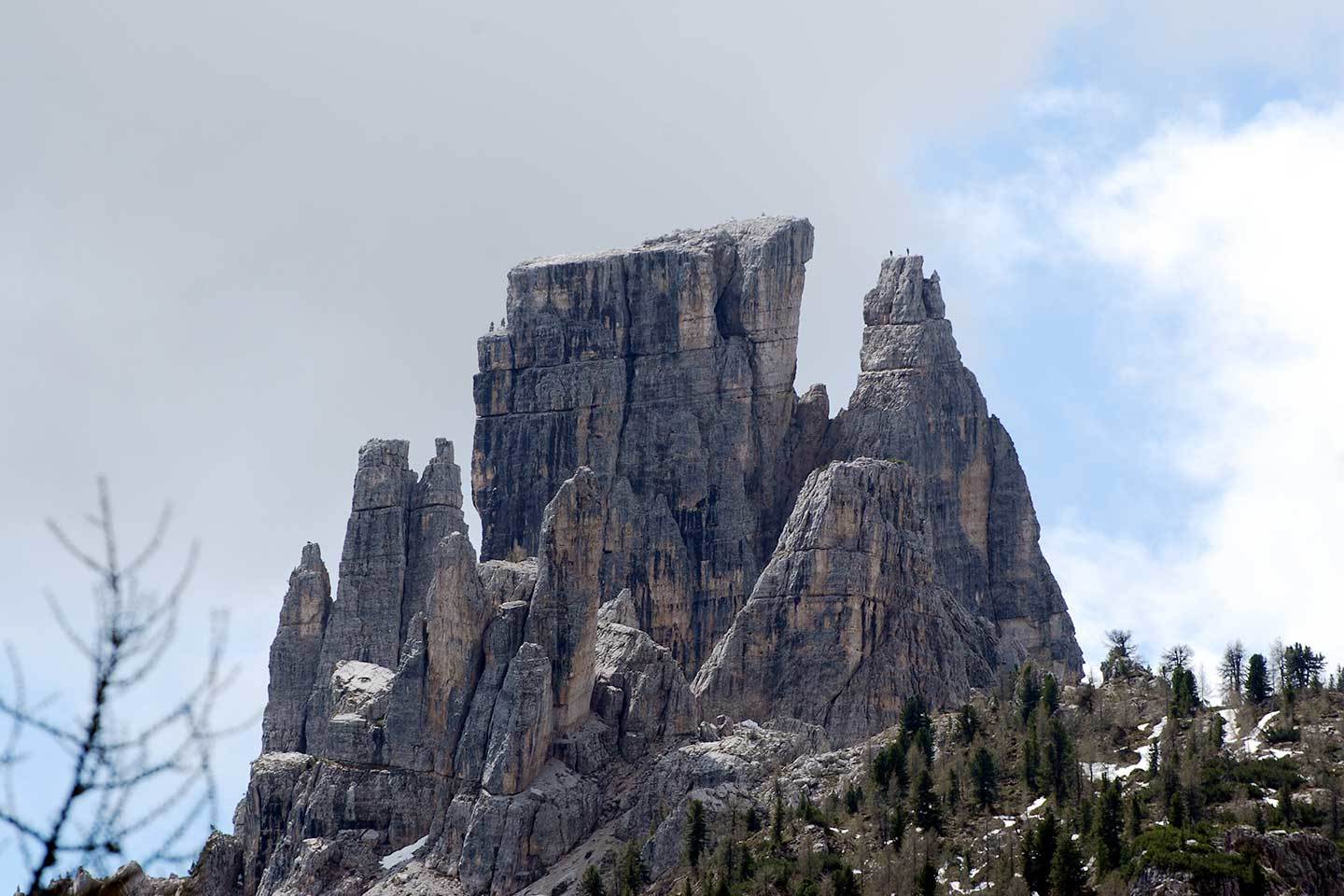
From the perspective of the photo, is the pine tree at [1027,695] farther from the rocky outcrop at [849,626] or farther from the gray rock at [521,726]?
the gray rock at [521,726]

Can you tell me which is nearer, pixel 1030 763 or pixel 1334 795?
pixel 1334 795

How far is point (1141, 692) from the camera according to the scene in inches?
6280

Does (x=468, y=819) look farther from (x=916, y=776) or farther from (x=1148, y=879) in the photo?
(x=1148, y=879)

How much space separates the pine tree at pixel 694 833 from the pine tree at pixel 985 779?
16.9 metres

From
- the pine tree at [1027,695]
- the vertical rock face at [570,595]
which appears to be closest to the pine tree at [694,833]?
the pine tree at [1027,695]

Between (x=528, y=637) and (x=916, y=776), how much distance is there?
40.4 metres

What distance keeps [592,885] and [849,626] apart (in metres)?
48.7

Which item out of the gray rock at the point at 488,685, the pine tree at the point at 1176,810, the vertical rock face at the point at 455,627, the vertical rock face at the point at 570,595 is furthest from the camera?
the vertical rock face at the point at 455,627

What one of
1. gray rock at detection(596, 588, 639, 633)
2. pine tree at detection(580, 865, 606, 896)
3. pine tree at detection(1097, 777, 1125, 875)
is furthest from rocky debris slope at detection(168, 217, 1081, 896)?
pine tree at detection(1097, 777, 1125, 875)

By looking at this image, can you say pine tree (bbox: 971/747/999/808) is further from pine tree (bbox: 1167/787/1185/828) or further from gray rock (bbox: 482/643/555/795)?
gray rock (bbox: 482/643/555/795)

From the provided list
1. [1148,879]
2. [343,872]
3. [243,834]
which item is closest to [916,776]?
[1148,879]

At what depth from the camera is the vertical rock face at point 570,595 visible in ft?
569

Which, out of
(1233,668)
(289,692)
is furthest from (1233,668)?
(289,692)

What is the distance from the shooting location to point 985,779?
469 feet
